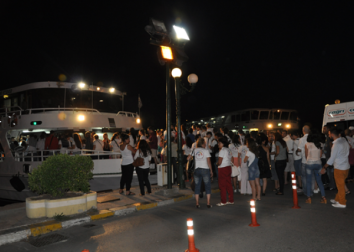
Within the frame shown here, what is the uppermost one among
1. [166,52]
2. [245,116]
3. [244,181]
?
[166,52]

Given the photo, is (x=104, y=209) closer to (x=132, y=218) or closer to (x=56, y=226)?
(x=132, y=218)

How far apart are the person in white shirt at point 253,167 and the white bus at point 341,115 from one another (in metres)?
9.95

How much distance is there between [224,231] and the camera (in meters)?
4.93

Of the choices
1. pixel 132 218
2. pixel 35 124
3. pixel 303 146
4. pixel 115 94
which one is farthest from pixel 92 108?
pixel 303 146

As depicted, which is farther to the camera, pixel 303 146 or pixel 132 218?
pixel 303 146

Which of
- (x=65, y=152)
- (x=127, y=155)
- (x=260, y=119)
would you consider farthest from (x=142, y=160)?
(x=260, y=119)

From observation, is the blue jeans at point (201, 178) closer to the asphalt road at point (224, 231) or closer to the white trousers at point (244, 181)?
the asphalt road at point (224, 231)

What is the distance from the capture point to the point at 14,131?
12703 mm

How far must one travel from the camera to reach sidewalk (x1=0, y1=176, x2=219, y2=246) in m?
5.27

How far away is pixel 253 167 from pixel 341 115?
1037cm

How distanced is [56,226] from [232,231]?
361cm

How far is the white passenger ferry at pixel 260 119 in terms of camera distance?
26.4m

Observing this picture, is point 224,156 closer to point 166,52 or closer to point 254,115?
point 166,52

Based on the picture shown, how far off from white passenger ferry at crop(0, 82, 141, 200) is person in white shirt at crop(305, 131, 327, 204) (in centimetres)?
709
